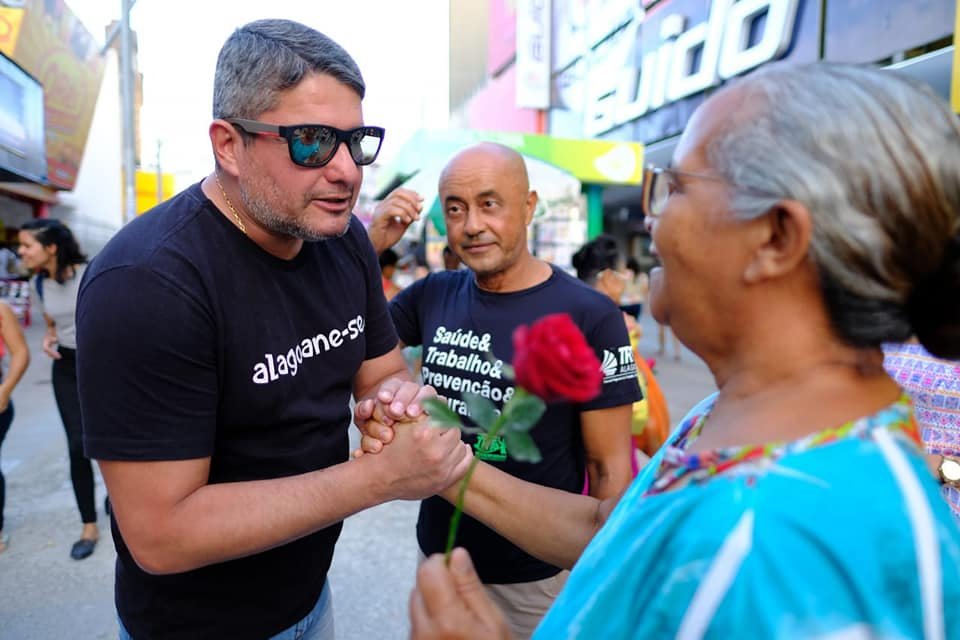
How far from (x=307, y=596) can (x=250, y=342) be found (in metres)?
0.75

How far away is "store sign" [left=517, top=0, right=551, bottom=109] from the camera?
704 inches

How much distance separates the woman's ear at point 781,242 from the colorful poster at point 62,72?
1828 centimetres

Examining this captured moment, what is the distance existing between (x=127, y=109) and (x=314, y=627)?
10.9 m

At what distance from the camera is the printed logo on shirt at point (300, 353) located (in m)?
1.36

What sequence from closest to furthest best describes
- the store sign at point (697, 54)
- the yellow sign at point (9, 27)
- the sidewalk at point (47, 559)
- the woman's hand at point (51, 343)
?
the sidewalk at point (47, 559), the woman's hand at point (51, 343), the store sign at point (697, 54), the yellow sign at point (9, 27)

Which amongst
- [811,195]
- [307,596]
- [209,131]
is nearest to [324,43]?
[209,131]

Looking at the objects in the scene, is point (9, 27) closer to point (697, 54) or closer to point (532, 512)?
point (697, 54)

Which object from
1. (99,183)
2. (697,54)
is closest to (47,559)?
(697,54)

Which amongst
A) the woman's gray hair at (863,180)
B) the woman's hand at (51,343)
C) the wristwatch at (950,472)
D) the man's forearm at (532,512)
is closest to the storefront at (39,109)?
the woman's hand at (51,343)

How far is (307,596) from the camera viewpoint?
5.26ft

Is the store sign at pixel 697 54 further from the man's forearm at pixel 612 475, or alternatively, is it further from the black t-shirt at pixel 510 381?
the man's forearm at pixel 612 475

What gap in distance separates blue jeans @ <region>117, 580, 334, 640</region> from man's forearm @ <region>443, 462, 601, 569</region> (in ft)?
2.08

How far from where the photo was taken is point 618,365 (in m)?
1.98

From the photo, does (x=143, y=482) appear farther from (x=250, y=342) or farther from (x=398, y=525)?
(x=398, y=525)
